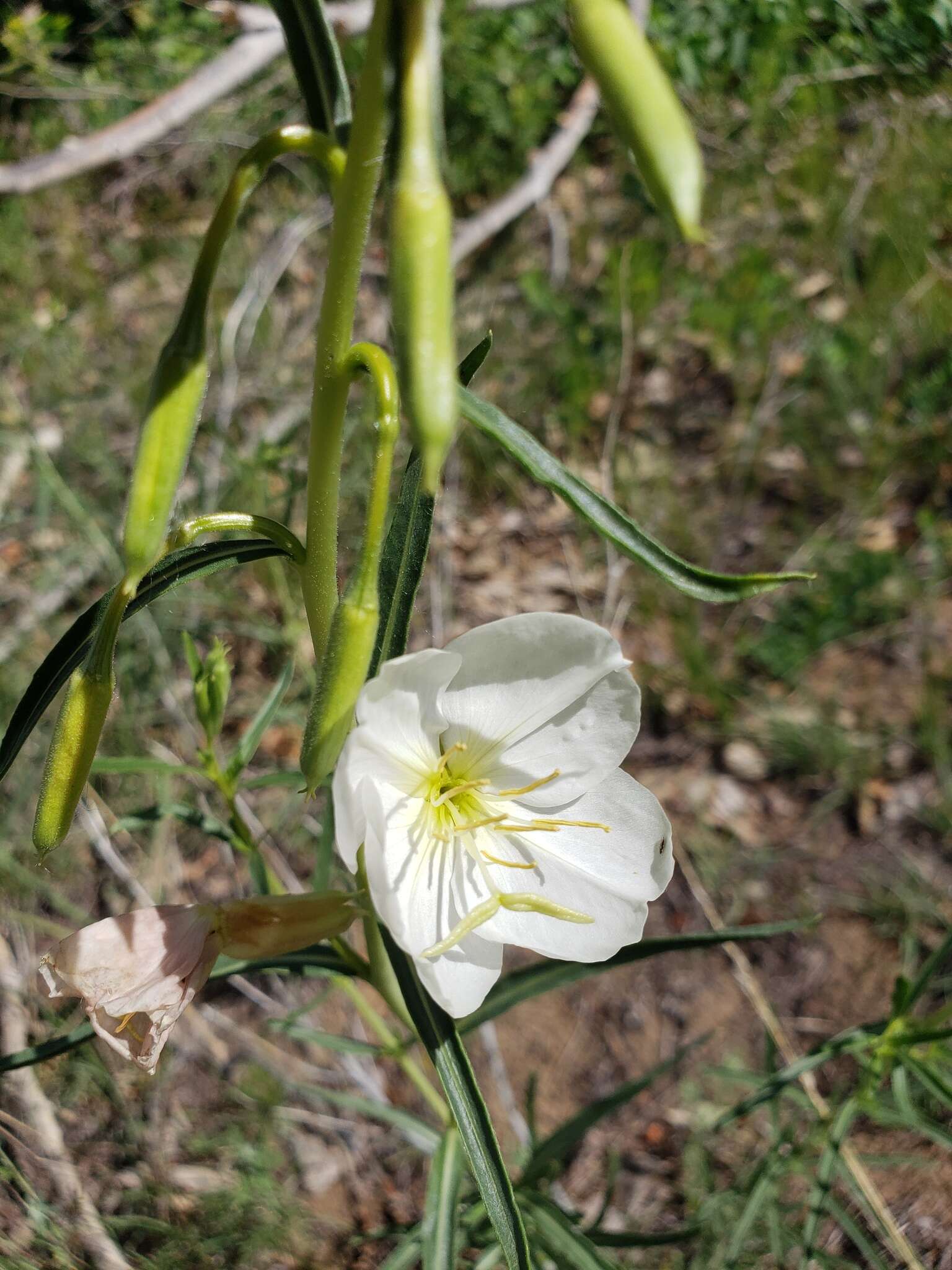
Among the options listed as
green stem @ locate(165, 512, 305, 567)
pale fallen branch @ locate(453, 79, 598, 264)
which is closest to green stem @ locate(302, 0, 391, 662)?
green stem @ locate(165, 512, 305, 567)

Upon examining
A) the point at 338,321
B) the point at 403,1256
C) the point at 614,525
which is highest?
the point at 338,321

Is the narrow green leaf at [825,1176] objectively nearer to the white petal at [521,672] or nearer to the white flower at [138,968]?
the white petal at [521,672]

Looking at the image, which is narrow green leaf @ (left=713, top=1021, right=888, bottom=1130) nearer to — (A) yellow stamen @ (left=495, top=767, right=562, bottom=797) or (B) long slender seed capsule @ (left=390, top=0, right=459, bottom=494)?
(A) yellow stamen @ (left=495, top=767, right=562, bottom=797)

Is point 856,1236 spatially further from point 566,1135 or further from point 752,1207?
point 566,1135

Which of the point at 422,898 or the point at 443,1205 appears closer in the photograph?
the point at 422,898

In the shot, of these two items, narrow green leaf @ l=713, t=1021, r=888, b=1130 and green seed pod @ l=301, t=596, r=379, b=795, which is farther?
narrow green leaf @ l=713, t=1021, r=888, b=1130

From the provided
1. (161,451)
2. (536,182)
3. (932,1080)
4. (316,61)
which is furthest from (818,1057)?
(536,182)

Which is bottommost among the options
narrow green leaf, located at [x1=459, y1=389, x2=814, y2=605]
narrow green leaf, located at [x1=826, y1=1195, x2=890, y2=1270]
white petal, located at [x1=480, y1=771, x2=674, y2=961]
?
narrow green leaf, located at [x1=826, y1=1195, x2=890, y2=1270]
